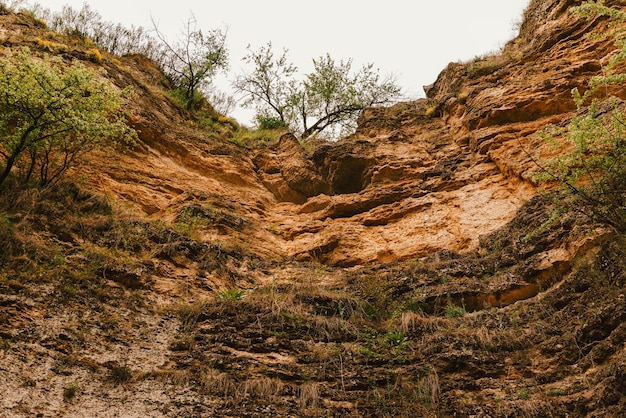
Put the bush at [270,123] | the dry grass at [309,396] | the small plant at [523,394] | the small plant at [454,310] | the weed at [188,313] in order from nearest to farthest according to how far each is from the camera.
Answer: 1. the small plant at [523,394]
2. the dry grass at [309,396]
3. the weed at [188,313]
4. the small plant at [454,310]
5. the bush at [270,123]

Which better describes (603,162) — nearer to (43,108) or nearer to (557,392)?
(557,392)

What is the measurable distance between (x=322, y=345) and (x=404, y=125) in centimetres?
1046

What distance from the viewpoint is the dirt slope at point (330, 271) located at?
7.02 m

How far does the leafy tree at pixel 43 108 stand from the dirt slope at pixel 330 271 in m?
0.95

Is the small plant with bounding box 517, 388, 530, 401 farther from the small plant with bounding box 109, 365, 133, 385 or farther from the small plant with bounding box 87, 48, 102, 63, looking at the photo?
the small plant with bounding box 87, 48, 102, 63

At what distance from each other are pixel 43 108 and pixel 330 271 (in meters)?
7.38

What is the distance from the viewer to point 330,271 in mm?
12648

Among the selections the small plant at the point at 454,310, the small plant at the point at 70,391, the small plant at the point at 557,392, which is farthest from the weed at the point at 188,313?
the small plant at the point at 557,392

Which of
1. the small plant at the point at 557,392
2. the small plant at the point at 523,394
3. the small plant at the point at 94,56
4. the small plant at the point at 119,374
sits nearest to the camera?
the small plant at the point at 557,392

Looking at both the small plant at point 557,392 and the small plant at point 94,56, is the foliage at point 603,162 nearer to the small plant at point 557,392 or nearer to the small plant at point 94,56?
the small plant at point 557,392

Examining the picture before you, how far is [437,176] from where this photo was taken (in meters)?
14.3

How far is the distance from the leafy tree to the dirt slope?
950 mm

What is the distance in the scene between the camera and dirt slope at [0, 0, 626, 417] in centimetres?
702

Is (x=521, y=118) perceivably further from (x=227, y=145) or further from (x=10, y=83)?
(x=10, y=83)
